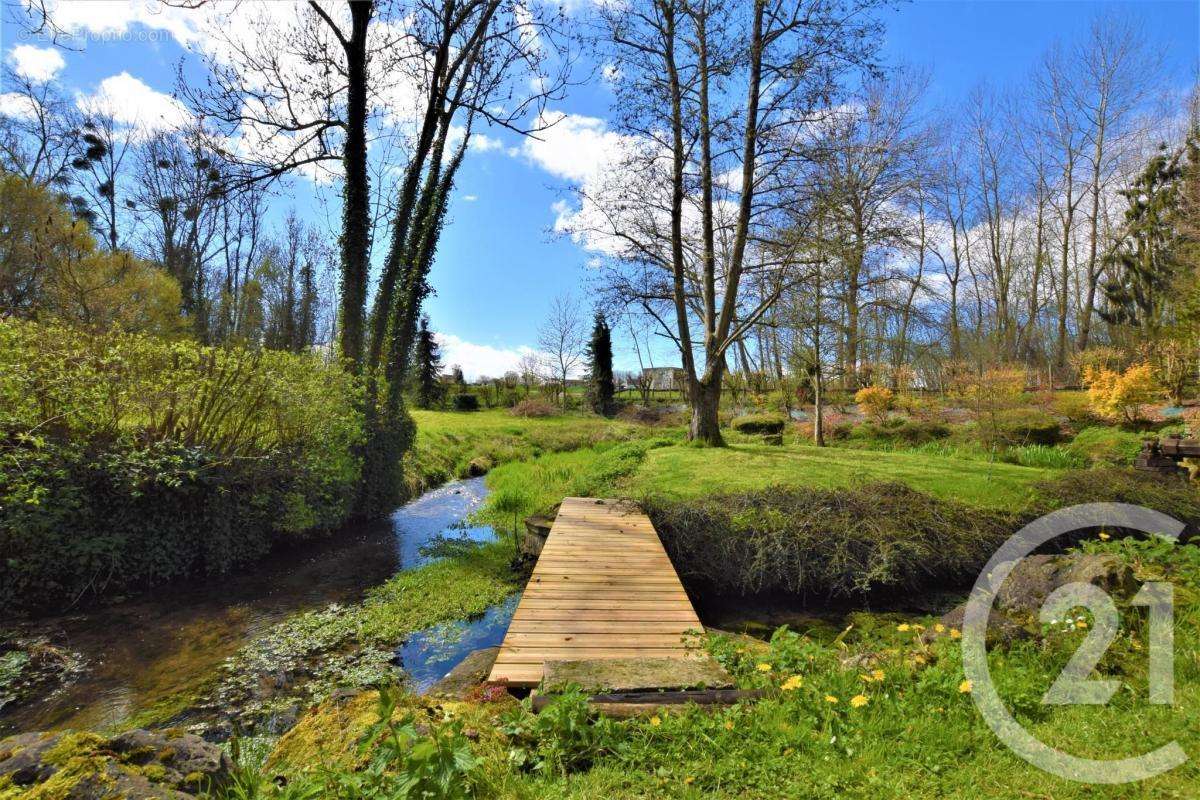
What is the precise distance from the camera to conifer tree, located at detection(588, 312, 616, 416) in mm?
29984

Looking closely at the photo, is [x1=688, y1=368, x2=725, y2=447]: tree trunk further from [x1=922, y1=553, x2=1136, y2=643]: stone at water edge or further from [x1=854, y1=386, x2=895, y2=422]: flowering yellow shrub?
[x1=922, y1=553, x2=1136, y2=643]: stone at water edge

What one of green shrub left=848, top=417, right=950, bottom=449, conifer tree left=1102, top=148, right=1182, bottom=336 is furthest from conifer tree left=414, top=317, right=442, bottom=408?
conifer tree left=1102, top=148, right=1182, bottom=336

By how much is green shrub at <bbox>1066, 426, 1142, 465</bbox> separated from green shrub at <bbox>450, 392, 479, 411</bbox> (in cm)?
2610

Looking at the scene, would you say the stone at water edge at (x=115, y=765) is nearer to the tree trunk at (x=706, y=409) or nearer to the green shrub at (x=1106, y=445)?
the tree trunk at (x=706, y=409)

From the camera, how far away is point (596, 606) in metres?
4.20

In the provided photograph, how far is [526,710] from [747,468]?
756cm

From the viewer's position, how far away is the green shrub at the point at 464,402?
30.5 metres

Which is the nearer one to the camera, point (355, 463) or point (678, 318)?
point (355, 463)

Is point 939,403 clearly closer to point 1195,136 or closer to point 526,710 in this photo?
point 1195,136

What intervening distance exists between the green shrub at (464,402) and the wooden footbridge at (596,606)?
25104 mm

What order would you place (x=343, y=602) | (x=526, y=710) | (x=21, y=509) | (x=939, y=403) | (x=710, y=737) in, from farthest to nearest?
(x=939, y=403) < (x=343, y=602) < (x=21, y=509) < (x=526, y=710) < (x=710, y=737)

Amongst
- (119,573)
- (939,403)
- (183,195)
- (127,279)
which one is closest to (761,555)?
(119,573)

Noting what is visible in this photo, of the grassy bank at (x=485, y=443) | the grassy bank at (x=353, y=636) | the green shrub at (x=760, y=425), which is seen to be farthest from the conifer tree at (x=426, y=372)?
the grassy bank at (x=353, y=636)

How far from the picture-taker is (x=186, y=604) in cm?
530
